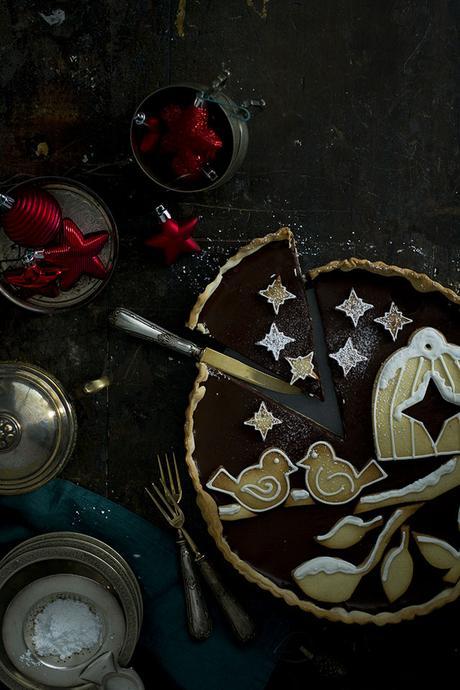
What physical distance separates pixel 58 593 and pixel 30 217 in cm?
125

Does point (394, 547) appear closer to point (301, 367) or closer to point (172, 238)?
point (301, 367)

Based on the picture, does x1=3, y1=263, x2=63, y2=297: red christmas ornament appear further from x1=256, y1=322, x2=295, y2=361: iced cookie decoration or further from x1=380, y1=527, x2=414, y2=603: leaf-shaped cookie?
x1=380, y1=527, x2=414, y2=603: leaf-shaped cookie

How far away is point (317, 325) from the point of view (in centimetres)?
229

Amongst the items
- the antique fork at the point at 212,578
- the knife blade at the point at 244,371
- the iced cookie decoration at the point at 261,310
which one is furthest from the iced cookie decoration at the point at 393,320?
the antique fork at the point at 212,578

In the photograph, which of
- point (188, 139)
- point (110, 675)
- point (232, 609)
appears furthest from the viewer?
point (232, 609)

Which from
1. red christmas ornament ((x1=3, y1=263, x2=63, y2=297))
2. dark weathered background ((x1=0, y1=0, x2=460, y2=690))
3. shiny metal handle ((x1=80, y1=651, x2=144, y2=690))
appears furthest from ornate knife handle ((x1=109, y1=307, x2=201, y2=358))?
shiny metal handle ((x1=80, y1=651, x2=144, y2=690))

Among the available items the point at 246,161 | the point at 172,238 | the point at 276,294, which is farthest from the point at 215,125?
the point at 276,294

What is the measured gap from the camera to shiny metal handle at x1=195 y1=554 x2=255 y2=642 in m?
2.31

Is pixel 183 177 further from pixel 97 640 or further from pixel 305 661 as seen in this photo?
pixel 305 661

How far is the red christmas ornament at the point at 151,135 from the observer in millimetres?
2164

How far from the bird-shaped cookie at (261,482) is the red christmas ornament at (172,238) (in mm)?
743

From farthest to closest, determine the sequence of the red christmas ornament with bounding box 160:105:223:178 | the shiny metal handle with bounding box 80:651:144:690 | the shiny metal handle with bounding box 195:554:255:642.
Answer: the shiny metal handle with bounding box 195:554:255:642 < the shiny metal handle with bounding box 80:651:144:690 < the red christmas ornament with bounding box 160:105:223:178

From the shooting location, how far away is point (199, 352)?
226 centimetres

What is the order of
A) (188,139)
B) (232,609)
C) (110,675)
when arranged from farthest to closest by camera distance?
(232,609) → (110,675) → (188,139)
